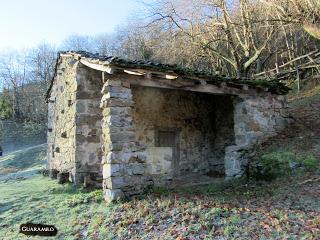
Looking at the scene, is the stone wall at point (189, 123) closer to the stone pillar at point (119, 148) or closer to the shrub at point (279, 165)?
the stone pillar at point (119, 148)

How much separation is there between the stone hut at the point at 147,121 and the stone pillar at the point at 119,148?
0.06 feet

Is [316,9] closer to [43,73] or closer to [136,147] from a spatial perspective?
[136,147]

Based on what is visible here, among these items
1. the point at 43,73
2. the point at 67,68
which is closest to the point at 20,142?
Result: the point at 43,73

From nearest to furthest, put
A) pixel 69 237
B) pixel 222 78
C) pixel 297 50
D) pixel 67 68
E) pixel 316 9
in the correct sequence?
pixel 69 237
pixel 222 78
pixel 316 9
pixel 67 68
pixel 297 50

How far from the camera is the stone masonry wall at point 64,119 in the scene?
31.2ft

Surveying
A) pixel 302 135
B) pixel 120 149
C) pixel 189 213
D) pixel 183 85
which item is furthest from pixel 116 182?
pixel 302 135

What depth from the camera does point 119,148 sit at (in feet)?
23.2

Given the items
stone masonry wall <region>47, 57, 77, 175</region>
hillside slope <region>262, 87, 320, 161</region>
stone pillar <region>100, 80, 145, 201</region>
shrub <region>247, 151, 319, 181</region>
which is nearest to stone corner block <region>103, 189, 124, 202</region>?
stone pillar <region>100, 80, 145, 201</region>

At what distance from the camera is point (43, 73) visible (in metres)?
37.2

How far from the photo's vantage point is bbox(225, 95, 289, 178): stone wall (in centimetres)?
898

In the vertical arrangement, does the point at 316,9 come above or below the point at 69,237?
above

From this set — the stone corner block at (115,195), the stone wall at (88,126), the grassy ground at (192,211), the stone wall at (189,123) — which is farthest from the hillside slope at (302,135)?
Answer: the stone wall at (88,126)

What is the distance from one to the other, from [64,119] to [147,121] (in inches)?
102

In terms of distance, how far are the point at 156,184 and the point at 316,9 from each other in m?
6.32
